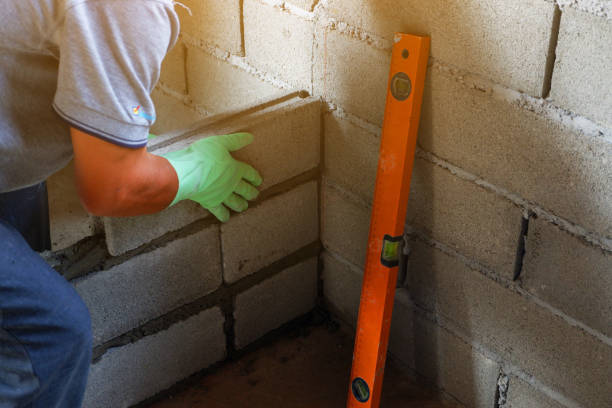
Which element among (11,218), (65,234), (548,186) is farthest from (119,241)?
(548,186)

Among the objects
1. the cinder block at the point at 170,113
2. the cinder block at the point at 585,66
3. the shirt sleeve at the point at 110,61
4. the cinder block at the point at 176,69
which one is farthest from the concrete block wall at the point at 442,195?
the shirt sleeve at the point at 110,61

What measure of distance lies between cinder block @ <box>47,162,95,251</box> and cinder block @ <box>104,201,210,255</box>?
69 millimetres

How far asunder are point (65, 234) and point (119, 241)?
0.14 m

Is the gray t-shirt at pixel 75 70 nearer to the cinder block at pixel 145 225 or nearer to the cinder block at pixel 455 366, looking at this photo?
the cinder block at pixel 145 225

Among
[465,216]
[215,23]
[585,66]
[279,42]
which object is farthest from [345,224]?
[585,66]

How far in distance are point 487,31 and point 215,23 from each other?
1.14 m

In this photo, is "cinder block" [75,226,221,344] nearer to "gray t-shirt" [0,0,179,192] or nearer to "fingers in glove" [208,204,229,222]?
"fingers in glove" [208,204,229,222]

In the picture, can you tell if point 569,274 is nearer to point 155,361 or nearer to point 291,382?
point 291,382

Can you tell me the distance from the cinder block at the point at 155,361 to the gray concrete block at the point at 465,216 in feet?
2.40

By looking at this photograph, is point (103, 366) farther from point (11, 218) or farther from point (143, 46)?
point (143, 46)

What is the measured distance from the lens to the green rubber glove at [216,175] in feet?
5.79

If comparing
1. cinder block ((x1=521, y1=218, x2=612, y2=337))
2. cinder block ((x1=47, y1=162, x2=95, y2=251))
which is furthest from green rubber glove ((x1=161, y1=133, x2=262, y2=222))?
cinder block ((x1=521, y1=218, x2=612, y2=337))

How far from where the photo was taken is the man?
125 centimetres

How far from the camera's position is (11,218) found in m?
1.58
